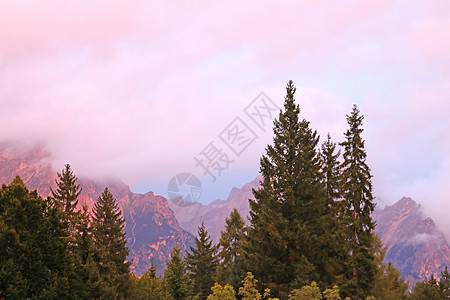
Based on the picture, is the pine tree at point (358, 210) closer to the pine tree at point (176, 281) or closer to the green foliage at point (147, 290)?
the pine tree at point (176, 281)

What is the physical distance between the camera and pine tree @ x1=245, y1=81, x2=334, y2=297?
110 feet

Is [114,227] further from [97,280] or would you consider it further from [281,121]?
[281,121]

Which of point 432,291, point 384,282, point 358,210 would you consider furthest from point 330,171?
point 432,291

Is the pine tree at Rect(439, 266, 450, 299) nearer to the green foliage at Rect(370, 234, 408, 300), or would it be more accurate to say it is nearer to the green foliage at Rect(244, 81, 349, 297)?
the green foliage at Rect(370, 234, 408, 300)

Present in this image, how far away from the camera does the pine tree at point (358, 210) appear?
123 feet

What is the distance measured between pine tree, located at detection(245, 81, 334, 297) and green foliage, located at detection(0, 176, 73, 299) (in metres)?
14.8

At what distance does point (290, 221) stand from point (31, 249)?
19802mm

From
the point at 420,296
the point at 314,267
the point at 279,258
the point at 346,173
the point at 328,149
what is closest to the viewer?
the point at 314,267

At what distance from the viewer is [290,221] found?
35.5 meters

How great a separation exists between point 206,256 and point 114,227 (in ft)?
81.7

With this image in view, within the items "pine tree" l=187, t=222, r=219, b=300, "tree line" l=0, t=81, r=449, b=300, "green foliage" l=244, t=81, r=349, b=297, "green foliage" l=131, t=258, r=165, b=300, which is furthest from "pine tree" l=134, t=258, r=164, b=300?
"green foliage" l=244, t=81, r=349, b=297

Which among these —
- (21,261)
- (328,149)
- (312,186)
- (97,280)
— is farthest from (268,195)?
(21,261)

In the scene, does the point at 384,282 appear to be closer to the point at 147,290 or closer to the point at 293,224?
the point at 293,224

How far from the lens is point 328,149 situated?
4516 centimetres
